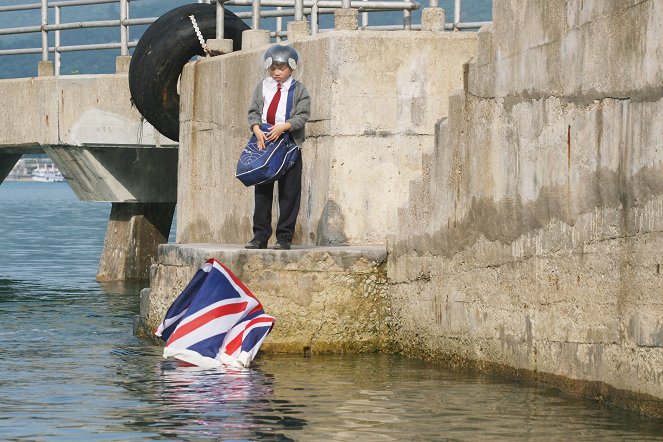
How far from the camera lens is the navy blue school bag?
35.3 ft

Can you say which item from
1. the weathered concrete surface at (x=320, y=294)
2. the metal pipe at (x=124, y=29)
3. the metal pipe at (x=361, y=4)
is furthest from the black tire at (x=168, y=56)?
the weathered concrete surface at (x=320, y=294)

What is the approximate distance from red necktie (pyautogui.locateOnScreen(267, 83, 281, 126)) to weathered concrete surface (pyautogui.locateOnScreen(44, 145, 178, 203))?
838 centimetres

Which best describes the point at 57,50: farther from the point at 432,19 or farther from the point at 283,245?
the point at 283,245

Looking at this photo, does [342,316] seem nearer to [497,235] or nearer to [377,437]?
[497,235]

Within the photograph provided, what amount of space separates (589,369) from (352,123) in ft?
11.9

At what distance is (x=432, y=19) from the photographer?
1205 centimetres

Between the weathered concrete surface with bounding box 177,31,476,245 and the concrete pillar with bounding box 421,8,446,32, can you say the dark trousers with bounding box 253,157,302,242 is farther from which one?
the concrete pillar with bounding box 421,8,446,32

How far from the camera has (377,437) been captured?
25.3 ft

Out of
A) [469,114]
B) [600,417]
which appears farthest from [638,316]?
[469,114]

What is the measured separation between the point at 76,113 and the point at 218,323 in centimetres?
892

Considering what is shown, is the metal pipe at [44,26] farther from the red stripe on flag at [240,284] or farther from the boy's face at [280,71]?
the red stripe on flag at [240,284]

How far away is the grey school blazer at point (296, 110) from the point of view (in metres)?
10.9

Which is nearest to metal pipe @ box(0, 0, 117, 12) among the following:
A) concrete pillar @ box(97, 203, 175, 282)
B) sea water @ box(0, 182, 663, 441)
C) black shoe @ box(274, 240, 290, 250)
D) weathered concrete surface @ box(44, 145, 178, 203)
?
weathered concrete surface @ box(44, 145, 178, 203)

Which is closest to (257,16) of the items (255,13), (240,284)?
(255,13)
